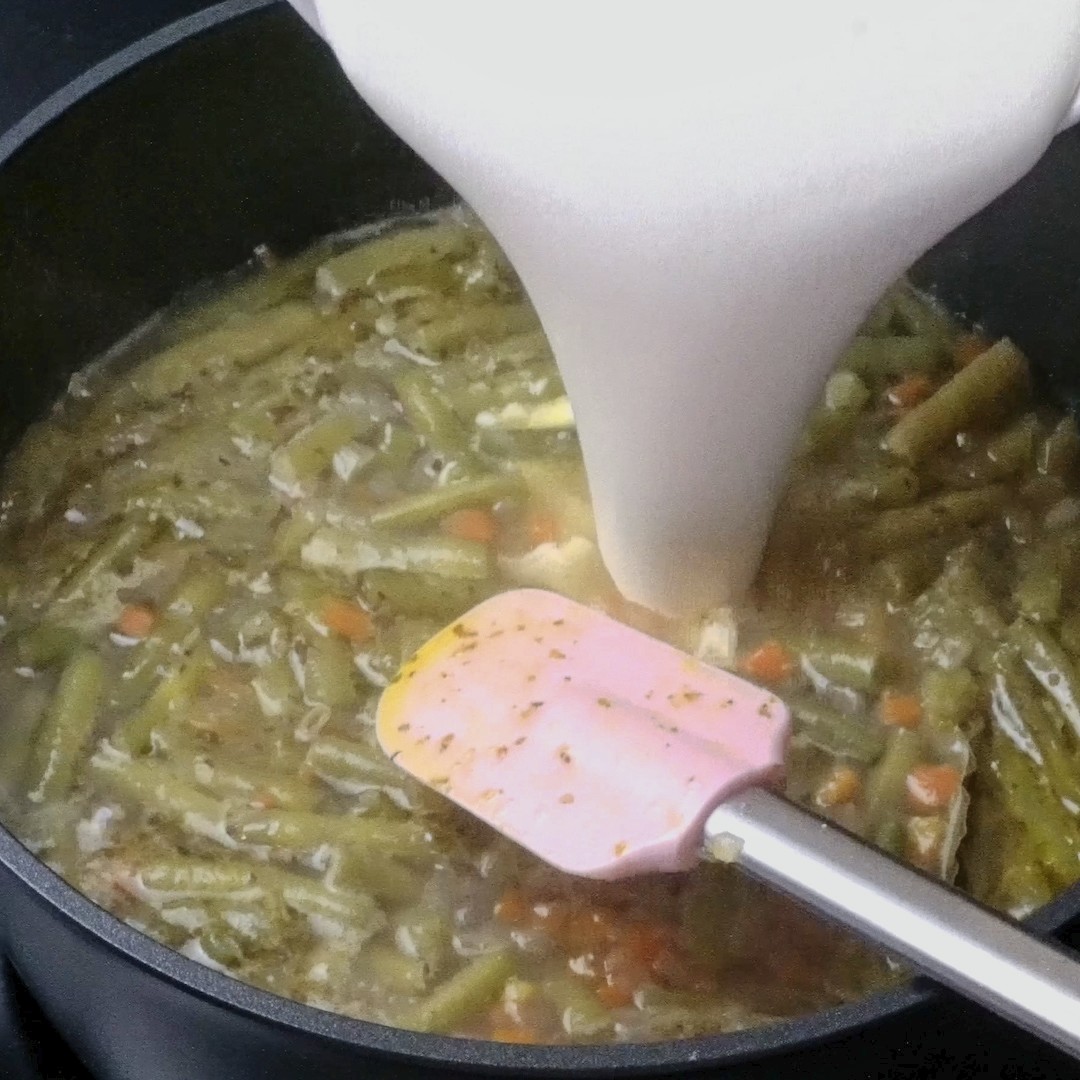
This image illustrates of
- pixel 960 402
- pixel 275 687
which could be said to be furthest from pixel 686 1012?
pixel 960 402

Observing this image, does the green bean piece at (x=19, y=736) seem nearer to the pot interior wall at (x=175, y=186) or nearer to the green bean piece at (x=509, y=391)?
the pot interior wall at (x=175, y=186)

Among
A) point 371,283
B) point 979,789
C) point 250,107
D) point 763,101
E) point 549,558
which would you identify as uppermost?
point 763,101

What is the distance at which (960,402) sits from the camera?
1189 millimetres

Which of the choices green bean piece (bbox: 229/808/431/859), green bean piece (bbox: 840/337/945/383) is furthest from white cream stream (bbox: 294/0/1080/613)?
green bean piece (bbox: 840/337/945/383)

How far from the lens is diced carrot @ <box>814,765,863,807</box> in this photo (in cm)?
96

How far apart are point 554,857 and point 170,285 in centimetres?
75

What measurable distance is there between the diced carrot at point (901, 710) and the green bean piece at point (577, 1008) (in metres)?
0.30

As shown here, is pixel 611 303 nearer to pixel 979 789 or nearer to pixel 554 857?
pixel 554 857

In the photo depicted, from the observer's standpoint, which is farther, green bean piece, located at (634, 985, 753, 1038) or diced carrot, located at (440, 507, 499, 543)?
diced carrot, located at (440, 507, 499, 543)

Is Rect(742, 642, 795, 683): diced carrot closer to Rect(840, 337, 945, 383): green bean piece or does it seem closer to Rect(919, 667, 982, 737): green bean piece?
Rect(919, 667, 982, 737): green bean piece

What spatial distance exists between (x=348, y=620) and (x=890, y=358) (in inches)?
21.4

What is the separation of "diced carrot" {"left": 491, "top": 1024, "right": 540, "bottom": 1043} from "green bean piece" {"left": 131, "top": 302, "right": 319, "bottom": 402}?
67 centimetres

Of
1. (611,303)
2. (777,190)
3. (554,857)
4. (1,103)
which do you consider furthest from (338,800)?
(1,103)

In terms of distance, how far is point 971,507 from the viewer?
1.12 metres
